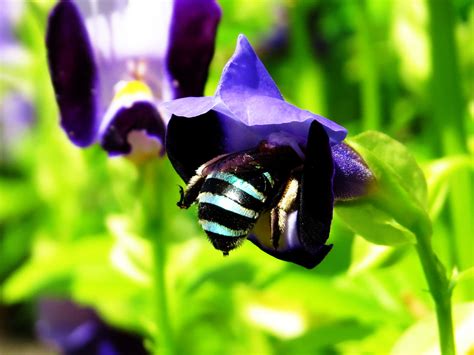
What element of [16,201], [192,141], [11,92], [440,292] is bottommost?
[16,201]

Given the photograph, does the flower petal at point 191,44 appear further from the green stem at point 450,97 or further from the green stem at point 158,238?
the green stem at point 450,97

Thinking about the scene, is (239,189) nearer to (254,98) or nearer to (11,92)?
(254,98)

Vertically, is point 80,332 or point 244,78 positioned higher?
point 244,78

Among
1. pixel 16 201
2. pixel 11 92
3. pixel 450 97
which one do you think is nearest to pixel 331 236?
pixel 450 97

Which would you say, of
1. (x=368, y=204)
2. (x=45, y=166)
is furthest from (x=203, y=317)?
(x=368, y=204)

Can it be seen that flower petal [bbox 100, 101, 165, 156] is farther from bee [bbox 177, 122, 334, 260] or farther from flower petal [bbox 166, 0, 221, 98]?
bee [bbox 177, 122, 334, 260]

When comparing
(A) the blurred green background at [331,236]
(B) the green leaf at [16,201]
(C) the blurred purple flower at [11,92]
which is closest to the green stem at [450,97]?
(A) the blurred green background at [331,236]

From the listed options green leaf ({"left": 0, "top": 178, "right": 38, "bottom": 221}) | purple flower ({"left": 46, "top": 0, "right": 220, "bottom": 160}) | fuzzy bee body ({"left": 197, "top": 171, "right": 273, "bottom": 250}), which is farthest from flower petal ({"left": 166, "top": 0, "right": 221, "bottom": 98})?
green leaf ({"left": 0, "top": 178, "right": 38, "bottom": 221})
